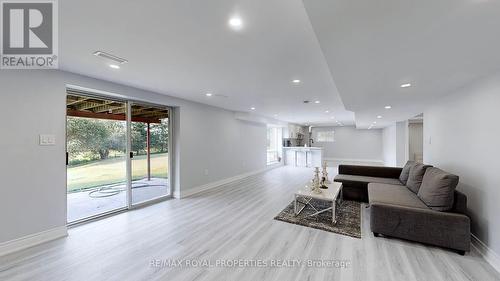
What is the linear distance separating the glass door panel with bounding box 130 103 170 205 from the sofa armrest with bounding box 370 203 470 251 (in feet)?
13.3

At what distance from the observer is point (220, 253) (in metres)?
2.25

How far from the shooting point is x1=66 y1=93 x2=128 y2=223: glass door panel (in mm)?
3105

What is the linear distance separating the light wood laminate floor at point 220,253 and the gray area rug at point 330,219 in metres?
0.13

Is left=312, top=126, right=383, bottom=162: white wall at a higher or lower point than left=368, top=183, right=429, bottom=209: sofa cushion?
higher

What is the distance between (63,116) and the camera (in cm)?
273

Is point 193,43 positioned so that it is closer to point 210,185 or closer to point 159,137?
point 159,137

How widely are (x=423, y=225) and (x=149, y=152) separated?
15.2 ft

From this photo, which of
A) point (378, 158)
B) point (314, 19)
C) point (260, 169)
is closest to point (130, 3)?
point (314, 19)

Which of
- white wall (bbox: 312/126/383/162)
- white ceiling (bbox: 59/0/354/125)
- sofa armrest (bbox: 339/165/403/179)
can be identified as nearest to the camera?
white ceiling (bbox: 59/0/354/125)

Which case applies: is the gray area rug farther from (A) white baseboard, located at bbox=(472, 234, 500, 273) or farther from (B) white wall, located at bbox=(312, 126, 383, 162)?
(B) white wall, located at bbox=(312, 126, 383, 162)

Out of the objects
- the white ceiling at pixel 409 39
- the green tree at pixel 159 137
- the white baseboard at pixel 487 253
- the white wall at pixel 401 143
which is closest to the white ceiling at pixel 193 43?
the white ceiling at pixel 409 39

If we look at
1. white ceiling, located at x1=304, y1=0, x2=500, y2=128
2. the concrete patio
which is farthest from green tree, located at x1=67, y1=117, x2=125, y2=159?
white ceiling, located at x1=304, y1=0, x2=500, y2=128

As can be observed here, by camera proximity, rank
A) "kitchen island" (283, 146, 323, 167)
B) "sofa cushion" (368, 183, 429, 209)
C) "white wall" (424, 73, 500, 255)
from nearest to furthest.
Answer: "white wall" (424, 73, 500, 255) < "sofa cushion" (368, 183, 429, 209) < "kitchen island" (283, 146, 323, 167)

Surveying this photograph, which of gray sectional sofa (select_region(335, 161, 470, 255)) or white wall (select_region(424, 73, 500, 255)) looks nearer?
white wall (select_region(424, 73, 500, 255))
